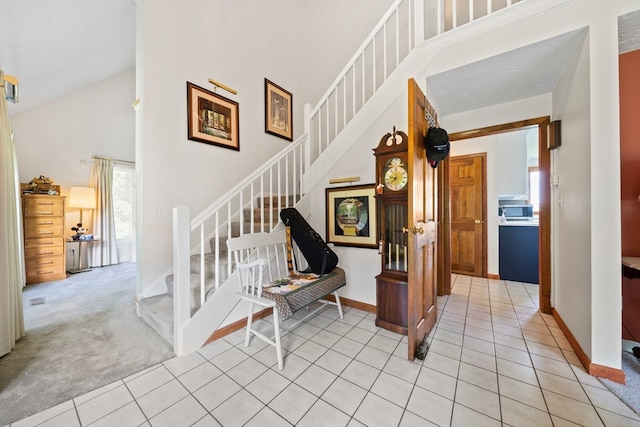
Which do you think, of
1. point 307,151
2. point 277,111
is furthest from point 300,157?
point 277,111

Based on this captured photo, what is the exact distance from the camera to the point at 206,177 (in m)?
2.99

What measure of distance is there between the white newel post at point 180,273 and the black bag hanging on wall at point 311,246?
102 centimetres

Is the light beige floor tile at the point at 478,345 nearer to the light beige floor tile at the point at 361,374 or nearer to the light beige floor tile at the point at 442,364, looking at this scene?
the light beige floor tile at the point at 442,364

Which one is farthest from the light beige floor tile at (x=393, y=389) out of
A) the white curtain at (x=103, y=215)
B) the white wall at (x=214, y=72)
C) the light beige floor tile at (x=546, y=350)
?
the white curtain at (x=103, y=215)

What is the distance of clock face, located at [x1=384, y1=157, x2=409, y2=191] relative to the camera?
7.51 feet

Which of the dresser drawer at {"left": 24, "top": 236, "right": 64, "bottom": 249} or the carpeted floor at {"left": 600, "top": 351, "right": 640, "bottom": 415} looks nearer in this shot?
the carpeted floor at {"left": 600, "top": 351, "right": 640, "bottom": 415}

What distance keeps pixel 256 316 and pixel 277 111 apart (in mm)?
3206

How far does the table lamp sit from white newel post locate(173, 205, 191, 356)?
407 cm

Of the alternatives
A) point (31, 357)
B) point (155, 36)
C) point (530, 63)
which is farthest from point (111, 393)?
point (530, 63)

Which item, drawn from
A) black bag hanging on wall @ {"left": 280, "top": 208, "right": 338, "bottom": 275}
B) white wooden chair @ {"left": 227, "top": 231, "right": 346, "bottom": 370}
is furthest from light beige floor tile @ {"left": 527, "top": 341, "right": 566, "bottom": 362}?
black bag hanging on wall @ {"left": 280, "top": 208, "right": 338, "bottom": 275}

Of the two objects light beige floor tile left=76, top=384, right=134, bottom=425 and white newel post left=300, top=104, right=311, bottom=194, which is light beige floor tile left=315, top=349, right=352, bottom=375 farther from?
white newel post left=300, top=104, right=311, bottom=194

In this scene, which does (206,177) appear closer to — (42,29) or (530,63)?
(42,29)

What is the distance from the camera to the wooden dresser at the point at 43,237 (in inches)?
142

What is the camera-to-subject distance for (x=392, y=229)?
245 cm
